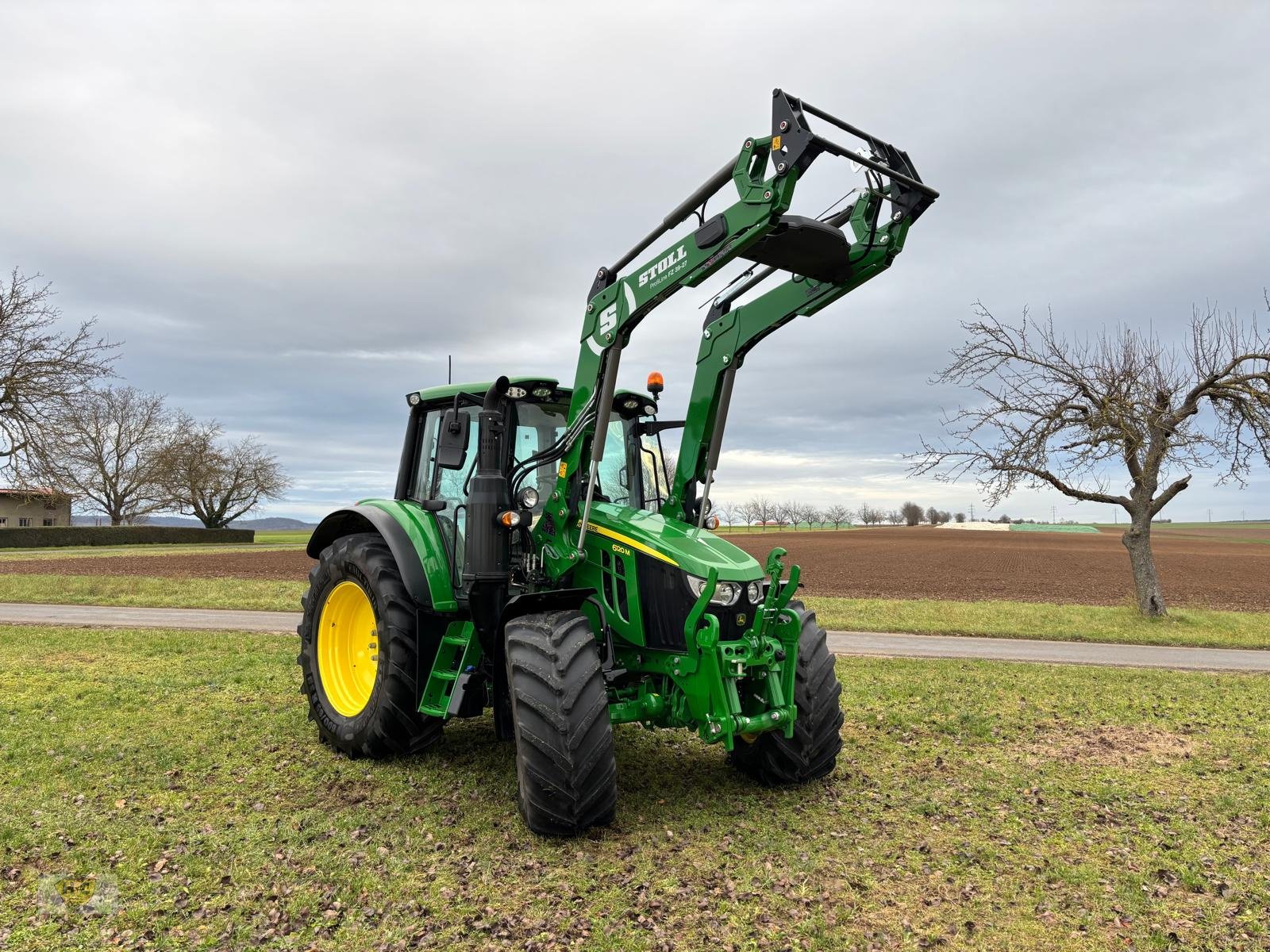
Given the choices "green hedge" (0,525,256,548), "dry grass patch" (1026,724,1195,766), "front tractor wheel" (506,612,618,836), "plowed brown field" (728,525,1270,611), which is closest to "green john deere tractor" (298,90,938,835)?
"front tractor wheel" (506,612,618,836)

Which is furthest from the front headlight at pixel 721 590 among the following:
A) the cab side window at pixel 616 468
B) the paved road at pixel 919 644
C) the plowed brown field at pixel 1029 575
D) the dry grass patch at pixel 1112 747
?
the plowed brown field at pixel 1029 575

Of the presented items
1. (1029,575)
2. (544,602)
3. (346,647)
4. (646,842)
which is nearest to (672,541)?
(544,602)

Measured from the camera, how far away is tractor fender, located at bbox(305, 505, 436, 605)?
18.4 ft

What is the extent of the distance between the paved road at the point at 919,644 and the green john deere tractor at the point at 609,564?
7173mm

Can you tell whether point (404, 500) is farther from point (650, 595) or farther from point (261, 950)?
point (261, 950)

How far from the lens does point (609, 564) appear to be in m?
5.18

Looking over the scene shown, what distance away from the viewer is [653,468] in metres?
6.25

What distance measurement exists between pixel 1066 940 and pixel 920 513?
6678 inches

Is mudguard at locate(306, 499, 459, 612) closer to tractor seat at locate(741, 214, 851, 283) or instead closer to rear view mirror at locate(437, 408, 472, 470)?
rear view mirror at locate(437, 408, 472, 470)

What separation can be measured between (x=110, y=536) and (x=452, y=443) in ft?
162

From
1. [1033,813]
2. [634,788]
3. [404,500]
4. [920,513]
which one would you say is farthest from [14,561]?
[920,513]

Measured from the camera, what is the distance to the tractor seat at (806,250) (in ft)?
15.1

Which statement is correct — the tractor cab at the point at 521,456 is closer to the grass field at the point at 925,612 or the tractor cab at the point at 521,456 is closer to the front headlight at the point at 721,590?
the front headlight at the point at 721,590

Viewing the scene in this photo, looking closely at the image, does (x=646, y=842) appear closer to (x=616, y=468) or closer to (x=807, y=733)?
(x=807, y=733)
